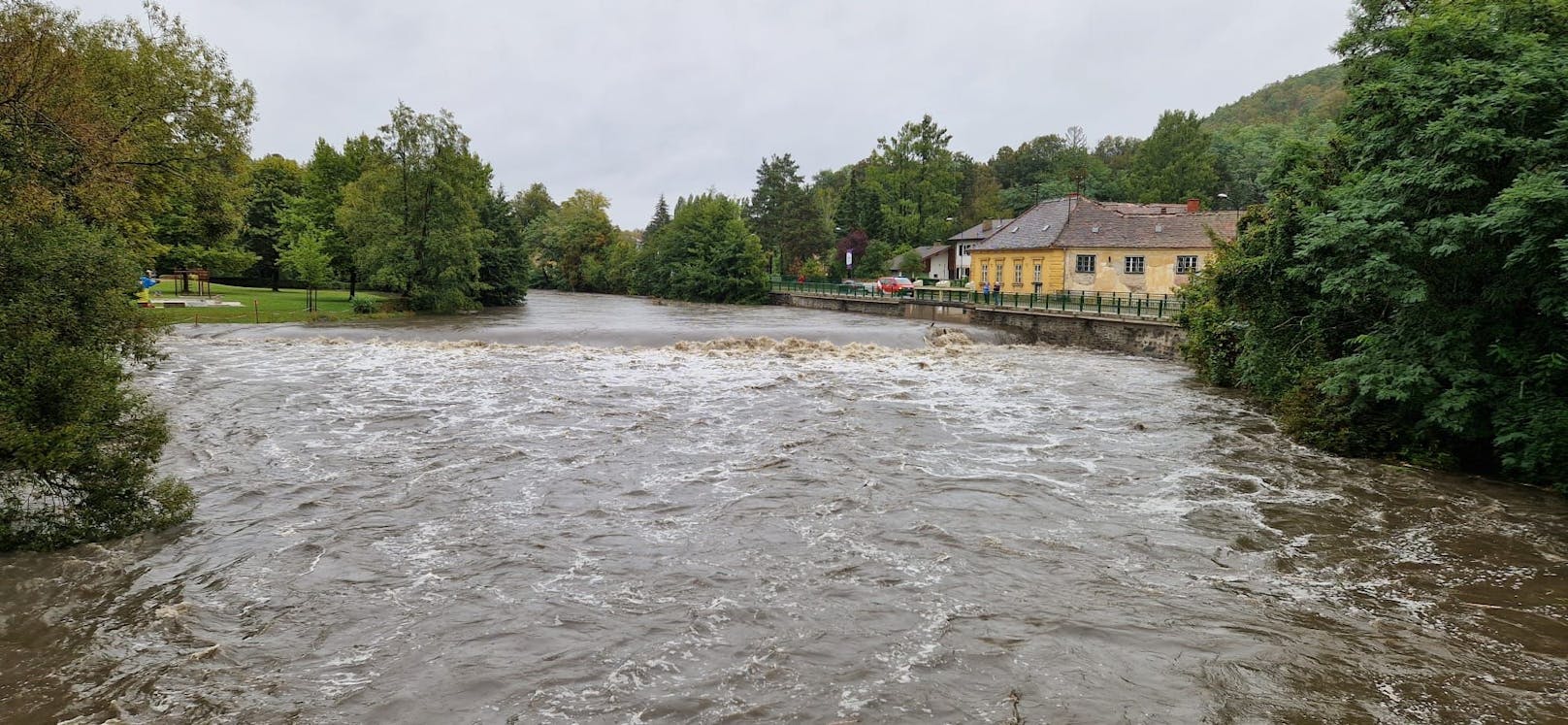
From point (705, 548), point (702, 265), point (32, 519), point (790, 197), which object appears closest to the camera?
point (32, 519)

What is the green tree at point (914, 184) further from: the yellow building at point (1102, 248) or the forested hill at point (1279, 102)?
the forested hill at point (1279, 102)

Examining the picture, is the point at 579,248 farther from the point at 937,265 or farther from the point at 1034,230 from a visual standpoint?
the point at 1034,230

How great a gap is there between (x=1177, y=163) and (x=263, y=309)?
73.0 m

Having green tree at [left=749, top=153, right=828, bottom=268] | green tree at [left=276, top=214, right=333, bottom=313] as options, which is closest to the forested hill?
green tree at [left=749, top=153, right=828, bottom=268]

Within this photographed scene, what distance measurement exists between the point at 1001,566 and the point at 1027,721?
2.98 meters

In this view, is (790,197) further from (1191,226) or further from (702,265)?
(1191,226)

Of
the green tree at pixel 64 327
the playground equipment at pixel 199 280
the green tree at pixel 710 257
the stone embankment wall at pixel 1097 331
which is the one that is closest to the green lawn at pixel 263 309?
the playground equipment at pixel 199 280

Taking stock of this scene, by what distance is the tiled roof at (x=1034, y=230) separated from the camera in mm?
50031

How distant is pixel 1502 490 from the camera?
11297 millimetres

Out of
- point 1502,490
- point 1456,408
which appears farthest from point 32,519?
point 1502,490

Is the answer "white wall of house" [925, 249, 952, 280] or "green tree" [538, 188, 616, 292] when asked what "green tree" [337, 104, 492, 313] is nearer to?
"green tree" [538, 188, 616, 292]

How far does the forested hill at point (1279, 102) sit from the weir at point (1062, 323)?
7530cm

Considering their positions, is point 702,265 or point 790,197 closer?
point 702,265

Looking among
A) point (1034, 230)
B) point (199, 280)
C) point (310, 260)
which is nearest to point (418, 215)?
point (310, 260)
